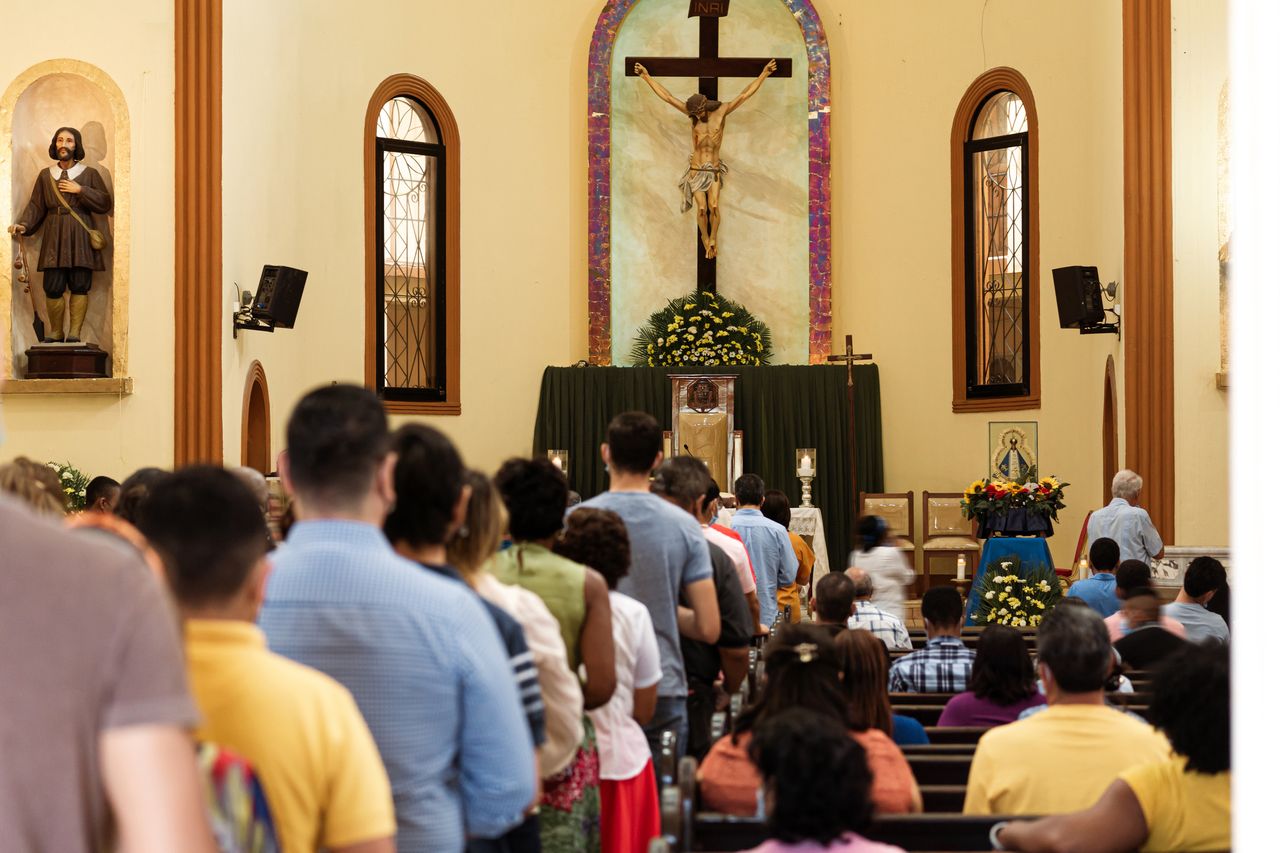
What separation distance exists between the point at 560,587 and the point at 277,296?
8.43 m

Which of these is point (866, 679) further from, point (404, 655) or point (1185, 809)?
point (404, 655)

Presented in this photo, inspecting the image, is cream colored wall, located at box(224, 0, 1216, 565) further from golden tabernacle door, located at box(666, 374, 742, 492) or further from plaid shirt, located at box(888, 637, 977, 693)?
plaid shirt, located at box(888, 637, 977, 693)

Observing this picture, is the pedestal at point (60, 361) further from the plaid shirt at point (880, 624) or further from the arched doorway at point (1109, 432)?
the arched doorway at point (1109, 432)

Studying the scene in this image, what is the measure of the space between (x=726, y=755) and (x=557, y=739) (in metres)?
0.53

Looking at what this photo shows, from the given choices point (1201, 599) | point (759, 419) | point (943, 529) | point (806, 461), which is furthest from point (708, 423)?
point (1201, 599)

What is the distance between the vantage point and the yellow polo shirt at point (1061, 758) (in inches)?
133

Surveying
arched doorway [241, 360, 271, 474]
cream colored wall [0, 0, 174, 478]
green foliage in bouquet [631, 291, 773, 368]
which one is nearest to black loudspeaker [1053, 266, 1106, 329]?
green foliage in bouquet [631, 291, 773, 368]

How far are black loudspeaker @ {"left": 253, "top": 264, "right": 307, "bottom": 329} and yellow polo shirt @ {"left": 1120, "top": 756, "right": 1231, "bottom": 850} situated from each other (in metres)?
9.44

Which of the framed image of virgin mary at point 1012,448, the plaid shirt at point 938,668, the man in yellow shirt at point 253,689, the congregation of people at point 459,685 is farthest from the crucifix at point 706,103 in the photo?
the man in yellow shirt at point 253,689

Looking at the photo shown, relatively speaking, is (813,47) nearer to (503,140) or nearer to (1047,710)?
(503,140)

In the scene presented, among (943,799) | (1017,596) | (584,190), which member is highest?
(584,190)

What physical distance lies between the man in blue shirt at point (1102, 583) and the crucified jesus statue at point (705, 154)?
8170mm

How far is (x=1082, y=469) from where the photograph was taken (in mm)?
13797

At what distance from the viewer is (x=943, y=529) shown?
1371 centimetres
